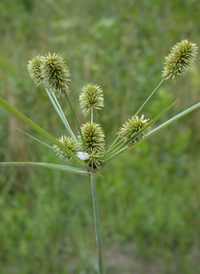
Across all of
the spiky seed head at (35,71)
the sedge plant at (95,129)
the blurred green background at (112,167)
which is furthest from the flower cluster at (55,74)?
the blurred green background at (112,167)

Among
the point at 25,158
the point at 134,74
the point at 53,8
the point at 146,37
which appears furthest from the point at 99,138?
the point at 53,8

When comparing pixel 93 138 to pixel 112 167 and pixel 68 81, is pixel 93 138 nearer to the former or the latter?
pixel 68 81

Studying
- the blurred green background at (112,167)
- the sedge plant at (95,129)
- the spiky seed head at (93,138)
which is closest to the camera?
the sedge plant at (95,129)

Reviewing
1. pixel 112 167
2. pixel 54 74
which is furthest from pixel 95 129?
pixel 112 167

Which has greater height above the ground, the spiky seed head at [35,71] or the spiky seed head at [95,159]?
the spiky seed head at [35,71]

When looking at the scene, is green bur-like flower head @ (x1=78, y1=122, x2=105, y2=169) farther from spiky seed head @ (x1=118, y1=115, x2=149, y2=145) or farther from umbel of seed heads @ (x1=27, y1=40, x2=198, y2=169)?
spiky seed head @ (x1=118, y1=115, x2=149, y2=145)

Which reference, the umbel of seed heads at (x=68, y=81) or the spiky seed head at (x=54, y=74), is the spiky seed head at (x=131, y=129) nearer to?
the umbel of seed heads at (x=68, y=81)
